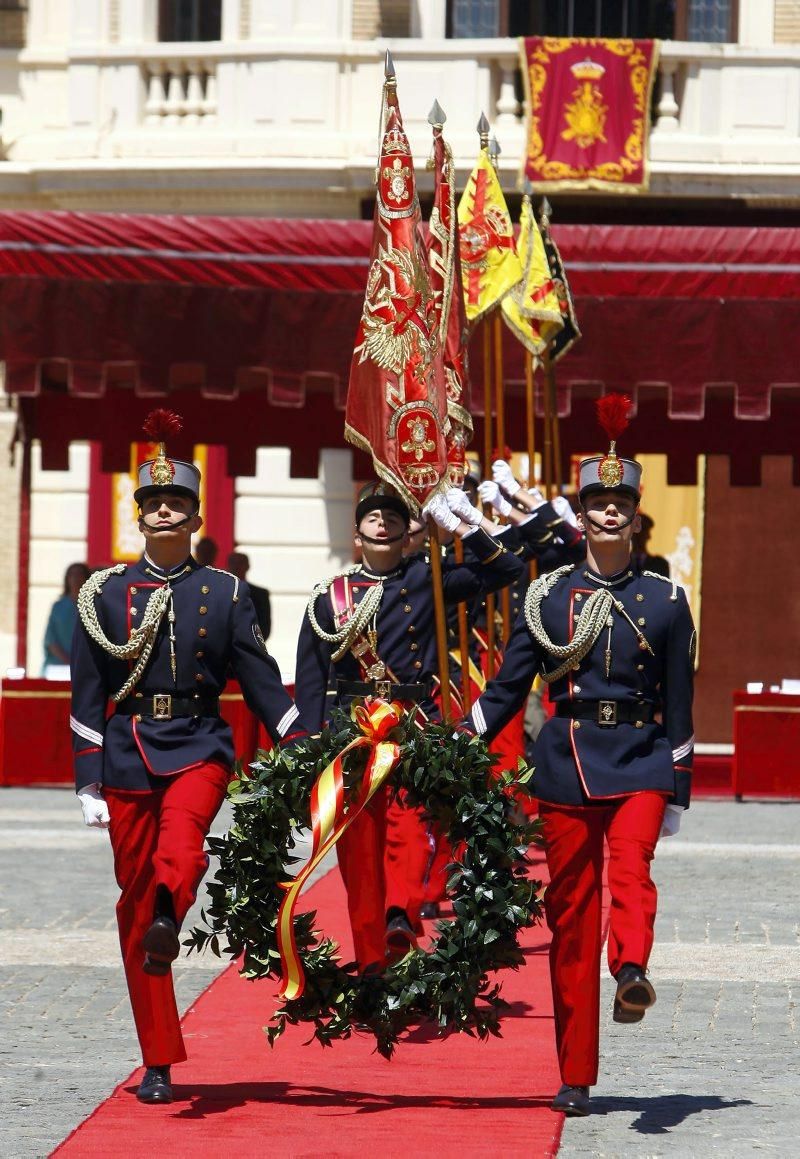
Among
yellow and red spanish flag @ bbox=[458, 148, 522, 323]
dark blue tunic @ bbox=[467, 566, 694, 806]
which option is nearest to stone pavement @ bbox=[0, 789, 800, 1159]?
dark blue tunic @ bbox=[467, 566, 694, 806]

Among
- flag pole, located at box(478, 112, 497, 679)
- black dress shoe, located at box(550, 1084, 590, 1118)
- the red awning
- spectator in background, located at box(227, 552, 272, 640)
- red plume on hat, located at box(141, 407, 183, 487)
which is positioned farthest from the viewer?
spectator in background, located at box(227, 552, 272, 640)

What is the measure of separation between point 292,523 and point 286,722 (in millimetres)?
12620

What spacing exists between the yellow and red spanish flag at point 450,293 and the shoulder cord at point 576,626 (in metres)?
2.63

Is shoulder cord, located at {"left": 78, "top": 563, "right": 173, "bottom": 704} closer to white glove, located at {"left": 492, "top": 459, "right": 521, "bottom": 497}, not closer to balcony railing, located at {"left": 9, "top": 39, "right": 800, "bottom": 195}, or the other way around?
white glove, located at {"left": 492, "top": 459, "right": 521, "bottom": 497}

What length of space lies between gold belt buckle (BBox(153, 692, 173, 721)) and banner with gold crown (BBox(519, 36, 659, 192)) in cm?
1245

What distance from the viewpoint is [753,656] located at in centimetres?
1995

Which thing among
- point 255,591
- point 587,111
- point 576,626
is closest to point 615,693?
point 576,626

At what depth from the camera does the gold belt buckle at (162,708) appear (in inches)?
277

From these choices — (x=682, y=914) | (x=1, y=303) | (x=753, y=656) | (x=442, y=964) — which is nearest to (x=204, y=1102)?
(x=442, y=964)

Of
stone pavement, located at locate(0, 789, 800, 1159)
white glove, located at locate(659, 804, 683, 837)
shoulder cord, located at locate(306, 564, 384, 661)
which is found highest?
shoulder cord, located at locate(306, 564, 384, 661)

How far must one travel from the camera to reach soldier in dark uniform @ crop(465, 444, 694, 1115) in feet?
21.8

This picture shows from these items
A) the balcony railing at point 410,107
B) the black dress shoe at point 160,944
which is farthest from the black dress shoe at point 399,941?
the balcony railing at point 410,107

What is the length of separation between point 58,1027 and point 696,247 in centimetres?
958

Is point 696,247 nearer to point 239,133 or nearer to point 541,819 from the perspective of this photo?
point 239,133
